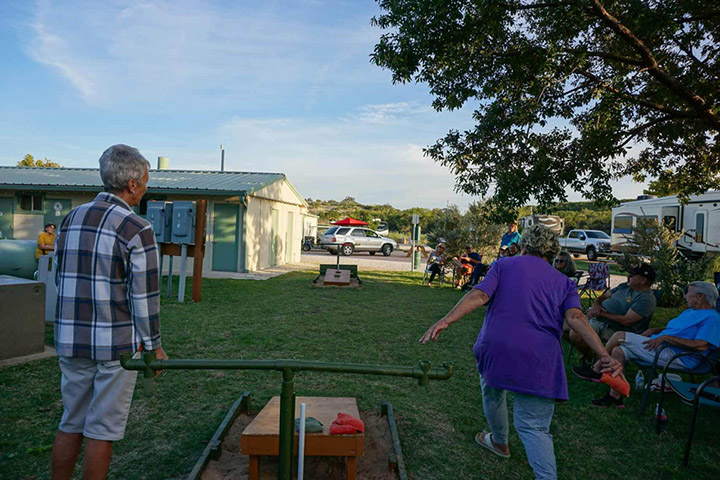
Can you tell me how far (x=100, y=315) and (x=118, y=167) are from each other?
71 cm

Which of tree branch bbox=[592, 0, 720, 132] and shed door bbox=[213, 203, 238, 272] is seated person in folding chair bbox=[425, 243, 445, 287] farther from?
tree branch bbox=[592, 0, 720, 132]

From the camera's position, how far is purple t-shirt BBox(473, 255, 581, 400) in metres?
2.73

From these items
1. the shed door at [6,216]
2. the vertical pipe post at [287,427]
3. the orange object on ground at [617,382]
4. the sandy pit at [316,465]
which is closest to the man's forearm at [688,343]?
the orange object on ground at [617,382]

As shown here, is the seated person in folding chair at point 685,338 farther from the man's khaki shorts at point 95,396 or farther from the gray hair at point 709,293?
the man's khaki shorts at point 95,396

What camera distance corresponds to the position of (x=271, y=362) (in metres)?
1.56

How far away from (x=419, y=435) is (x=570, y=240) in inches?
1234

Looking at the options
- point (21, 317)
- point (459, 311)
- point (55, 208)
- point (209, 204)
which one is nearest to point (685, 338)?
point (459, 311)

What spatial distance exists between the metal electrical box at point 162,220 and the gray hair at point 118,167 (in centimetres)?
791

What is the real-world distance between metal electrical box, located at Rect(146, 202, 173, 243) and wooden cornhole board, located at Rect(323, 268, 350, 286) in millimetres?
4323

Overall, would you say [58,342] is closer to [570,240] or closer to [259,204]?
[259,204]

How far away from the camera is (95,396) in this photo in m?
2.22

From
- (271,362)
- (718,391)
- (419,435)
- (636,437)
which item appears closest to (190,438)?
(419,435)

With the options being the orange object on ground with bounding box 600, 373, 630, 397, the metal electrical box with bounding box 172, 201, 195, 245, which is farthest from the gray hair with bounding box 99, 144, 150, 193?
the metal electrical box with bounding box 172, 201, 195, 245

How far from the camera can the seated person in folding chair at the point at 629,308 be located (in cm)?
516
